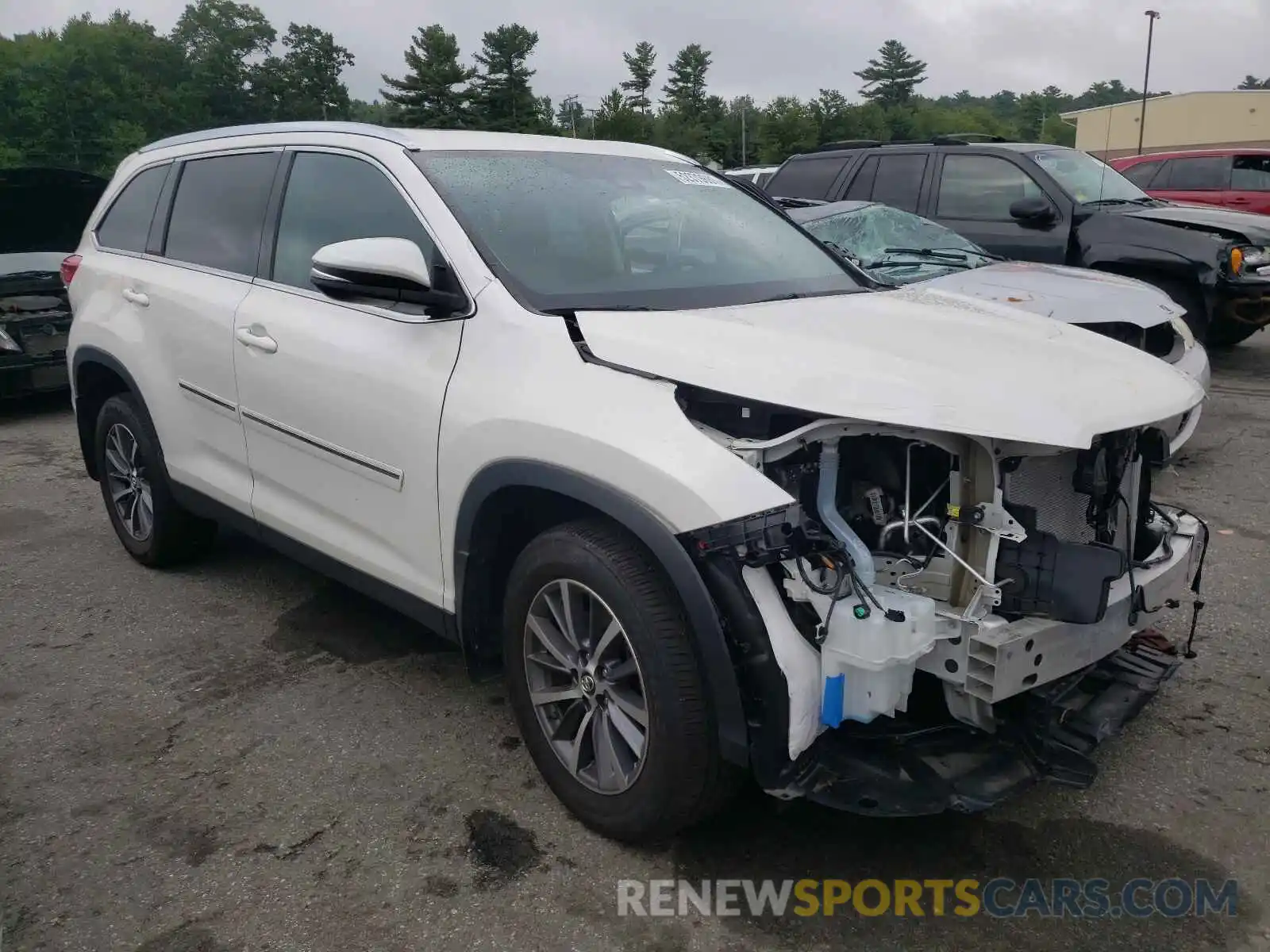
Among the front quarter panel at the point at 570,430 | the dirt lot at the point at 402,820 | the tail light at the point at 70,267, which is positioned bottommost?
the dirt lot at the point at 402,820

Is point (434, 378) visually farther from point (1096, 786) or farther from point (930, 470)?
point (1096, 786)

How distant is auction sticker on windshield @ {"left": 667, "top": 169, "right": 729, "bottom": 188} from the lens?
392cm

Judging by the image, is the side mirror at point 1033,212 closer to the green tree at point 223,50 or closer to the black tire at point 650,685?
the black tire at point 650,685

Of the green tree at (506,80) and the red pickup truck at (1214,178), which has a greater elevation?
the green tree at (506,80)

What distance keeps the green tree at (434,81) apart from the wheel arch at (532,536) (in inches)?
3165

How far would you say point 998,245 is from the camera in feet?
27.6

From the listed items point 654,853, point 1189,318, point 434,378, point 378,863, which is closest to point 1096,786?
point 654,853

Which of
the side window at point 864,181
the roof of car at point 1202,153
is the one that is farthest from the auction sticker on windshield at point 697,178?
the roof of car at point 1202,153

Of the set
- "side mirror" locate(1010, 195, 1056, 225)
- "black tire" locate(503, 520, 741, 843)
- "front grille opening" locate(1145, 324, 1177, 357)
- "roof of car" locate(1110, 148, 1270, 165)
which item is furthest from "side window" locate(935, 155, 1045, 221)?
"black tire" locate(503, 520, 741, 843)

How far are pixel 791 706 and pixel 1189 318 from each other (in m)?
7.25

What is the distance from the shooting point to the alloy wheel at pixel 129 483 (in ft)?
15.6

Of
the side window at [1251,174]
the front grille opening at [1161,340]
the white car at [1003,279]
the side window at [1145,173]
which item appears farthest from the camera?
the side window at [1145,173]

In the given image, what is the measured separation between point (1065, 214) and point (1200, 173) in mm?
7392

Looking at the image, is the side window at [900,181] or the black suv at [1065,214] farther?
the side window at [900,181]
